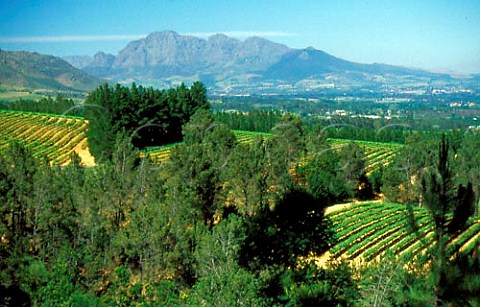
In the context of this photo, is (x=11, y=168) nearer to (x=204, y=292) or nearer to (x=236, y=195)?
(x=236, y=195)

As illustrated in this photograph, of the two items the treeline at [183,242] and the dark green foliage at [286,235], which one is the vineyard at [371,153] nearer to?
the treeline at [183,242]

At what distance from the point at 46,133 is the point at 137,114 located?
13138mm

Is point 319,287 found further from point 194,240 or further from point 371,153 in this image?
point 371,153

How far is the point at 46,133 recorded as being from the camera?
215 ft

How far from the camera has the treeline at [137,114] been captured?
55.6 m

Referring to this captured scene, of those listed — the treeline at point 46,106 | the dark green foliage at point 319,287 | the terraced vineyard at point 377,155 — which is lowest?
the terraced vineyard at point 377,155

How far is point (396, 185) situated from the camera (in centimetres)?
4472

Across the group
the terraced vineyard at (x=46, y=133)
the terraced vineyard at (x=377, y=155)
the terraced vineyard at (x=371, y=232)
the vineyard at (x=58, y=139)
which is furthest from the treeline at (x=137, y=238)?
the terraced vineyard at (x=377, y=155)

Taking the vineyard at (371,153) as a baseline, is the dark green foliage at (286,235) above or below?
above

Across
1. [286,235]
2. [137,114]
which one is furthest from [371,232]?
[137,114]

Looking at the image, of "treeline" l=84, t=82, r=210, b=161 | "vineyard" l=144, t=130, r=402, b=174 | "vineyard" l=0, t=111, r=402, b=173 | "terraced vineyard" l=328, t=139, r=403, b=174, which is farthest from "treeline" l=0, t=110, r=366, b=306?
"terraced vineyard" l=328, t=139, r=403, b=174

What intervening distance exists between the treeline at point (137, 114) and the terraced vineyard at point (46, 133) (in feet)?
12.0

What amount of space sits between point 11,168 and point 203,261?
11413 millimetres

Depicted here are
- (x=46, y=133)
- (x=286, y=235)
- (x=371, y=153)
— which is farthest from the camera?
(x=46, y=133)
